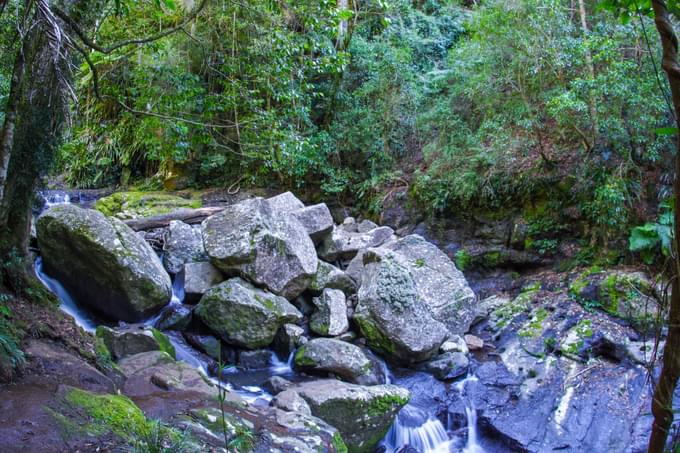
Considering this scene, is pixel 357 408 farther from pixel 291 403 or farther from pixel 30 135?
pixel 30 135

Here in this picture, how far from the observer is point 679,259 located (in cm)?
121

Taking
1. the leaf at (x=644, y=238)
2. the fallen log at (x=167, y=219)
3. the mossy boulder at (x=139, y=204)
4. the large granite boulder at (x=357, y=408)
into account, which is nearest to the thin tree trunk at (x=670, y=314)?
the large granite boulder at (x=357, y=408)

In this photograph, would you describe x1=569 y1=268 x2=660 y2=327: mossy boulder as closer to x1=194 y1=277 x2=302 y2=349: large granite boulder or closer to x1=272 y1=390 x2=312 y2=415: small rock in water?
x1=194 y1=277 x2=302 y2=349: large granite boulder

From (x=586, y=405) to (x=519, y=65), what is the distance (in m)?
5.90

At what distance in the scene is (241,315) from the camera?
6.63 metres

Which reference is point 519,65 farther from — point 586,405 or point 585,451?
point 585,451

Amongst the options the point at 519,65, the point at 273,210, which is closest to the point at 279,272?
the point at 273,210

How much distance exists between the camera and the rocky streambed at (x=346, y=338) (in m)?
5.41

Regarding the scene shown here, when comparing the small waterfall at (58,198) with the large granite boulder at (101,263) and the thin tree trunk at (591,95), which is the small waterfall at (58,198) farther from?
the thin tree trunk at (591,95)

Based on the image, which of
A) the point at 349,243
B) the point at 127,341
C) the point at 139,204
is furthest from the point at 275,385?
the point at 139,204

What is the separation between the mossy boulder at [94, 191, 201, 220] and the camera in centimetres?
1077

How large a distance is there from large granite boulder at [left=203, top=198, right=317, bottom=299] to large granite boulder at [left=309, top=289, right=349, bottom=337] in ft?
1.17

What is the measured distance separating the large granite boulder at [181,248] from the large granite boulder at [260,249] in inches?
25.3

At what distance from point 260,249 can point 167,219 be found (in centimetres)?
334
